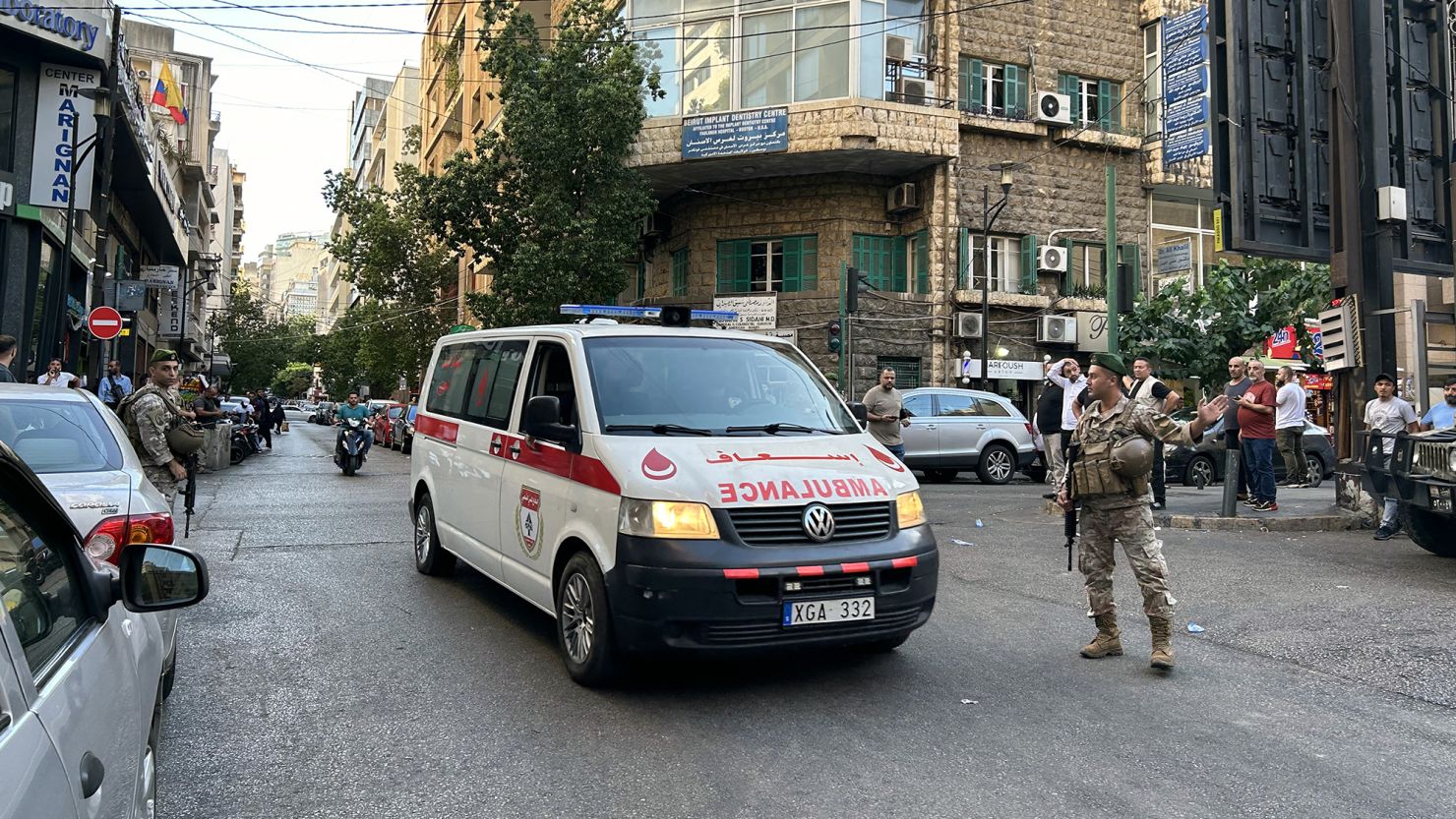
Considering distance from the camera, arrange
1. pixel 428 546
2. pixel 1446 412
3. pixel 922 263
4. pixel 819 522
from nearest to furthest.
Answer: pixel 819 522 < pixel 428 546 < pixel 1446 412 < pixel 922 263

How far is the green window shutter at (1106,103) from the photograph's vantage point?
29.1 metres

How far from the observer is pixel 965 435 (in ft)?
59.4

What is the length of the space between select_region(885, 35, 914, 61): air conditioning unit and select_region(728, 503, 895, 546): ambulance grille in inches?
924

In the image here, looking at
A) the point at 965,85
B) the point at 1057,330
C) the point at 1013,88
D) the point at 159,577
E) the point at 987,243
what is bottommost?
the point at 159,577

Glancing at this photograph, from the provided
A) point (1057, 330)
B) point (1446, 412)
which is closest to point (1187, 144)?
point (1057, 330)

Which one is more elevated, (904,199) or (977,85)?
(977,85)

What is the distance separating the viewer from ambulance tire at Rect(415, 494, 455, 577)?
7.94 meters

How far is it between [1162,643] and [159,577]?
4.92 meters

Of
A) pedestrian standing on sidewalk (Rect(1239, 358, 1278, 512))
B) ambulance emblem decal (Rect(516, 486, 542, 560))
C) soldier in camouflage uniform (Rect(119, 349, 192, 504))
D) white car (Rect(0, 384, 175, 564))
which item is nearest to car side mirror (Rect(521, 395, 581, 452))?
ambulance emblem decal (Rect(516, 486, 542, 560))

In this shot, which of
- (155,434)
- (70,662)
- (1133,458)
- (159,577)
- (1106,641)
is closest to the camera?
(70,662)

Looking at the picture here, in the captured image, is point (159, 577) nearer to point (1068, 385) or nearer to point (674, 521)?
point (674, 521)

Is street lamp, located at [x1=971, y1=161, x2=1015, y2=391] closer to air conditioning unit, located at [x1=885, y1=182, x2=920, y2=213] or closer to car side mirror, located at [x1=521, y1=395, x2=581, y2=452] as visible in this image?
air conditioning unit, located at [x1=885, y1=182, x2=920, y2=213]

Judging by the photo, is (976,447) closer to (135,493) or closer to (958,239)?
(958,239)

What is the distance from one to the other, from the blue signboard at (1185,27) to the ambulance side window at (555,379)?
20.9m
